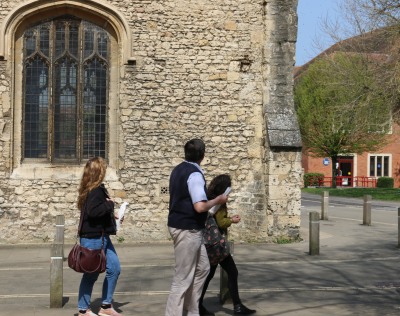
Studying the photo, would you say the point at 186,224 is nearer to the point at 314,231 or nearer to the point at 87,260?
the point at 87,260

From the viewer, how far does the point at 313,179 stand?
6431 cm

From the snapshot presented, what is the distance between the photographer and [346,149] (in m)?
58.4

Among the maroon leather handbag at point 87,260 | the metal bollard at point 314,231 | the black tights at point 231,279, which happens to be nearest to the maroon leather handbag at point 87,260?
the maroon leather handbag at point 87,260

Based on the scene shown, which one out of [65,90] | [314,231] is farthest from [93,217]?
[65,90]

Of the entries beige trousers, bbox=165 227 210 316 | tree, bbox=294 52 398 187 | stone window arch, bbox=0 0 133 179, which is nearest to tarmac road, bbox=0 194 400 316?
beige trousers, bbox=165 227 210 316

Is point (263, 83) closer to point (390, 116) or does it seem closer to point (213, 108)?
point (213, 108)

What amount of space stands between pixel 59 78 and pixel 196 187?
10.3 metres

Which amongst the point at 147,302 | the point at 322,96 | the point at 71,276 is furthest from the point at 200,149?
the point at 322,96

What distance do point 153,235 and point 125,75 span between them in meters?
3.50

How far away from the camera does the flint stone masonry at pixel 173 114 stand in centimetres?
1689

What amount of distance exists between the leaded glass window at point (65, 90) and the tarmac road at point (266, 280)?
2304mm

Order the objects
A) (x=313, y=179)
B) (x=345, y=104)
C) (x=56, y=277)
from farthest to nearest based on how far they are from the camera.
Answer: (x=313, y=179), (x=345, y=104), (x=56, y=277)

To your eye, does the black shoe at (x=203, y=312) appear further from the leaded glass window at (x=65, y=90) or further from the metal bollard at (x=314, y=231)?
the leaded glass window at (x=65, y=90)

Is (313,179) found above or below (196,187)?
below
